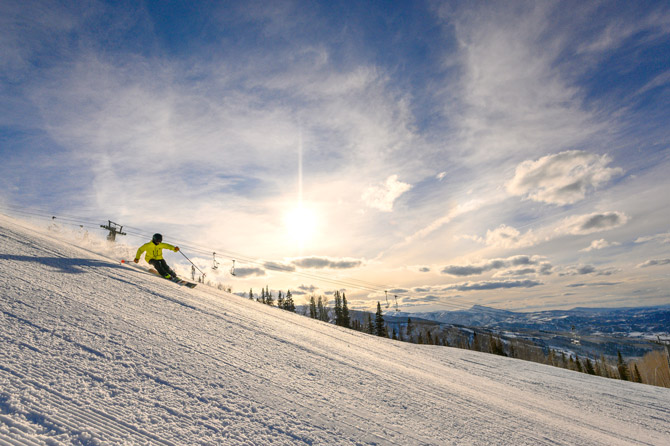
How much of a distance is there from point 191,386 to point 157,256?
8.42 meters

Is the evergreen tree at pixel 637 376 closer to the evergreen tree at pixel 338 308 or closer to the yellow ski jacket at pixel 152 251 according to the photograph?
the evergreen tree at pixel 338 308

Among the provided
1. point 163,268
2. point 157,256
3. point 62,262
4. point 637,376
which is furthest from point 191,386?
point 637,376

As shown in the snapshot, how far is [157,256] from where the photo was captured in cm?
1045

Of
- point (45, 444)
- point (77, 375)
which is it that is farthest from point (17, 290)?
point (45, 444)

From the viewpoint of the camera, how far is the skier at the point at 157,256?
10133 millimetres

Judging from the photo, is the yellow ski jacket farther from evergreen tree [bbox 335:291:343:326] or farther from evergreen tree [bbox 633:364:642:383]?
evergreen tree [bbox 633:364:642:383]

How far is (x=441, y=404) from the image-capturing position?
15.5ft

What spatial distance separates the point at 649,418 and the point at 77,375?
12781 millimetres

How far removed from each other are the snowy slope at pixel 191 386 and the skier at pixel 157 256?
2698 millimetres

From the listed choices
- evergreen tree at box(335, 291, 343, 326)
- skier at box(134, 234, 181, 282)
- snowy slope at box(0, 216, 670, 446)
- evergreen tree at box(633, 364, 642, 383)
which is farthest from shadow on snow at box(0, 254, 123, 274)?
evergreen tree at box(633, 364, 642, 383)

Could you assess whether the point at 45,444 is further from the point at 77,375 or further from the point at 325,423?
the point at 325,423

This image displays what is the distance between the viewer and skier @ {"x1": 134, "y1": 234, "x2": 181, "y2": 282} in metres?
10.1

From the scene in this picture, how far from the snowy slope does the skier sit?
2.70 meters

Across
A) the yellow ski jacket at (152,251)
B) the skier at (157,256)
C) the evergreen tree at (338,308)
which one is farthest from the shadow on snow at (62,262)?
the evergreen tree at (338,308)
